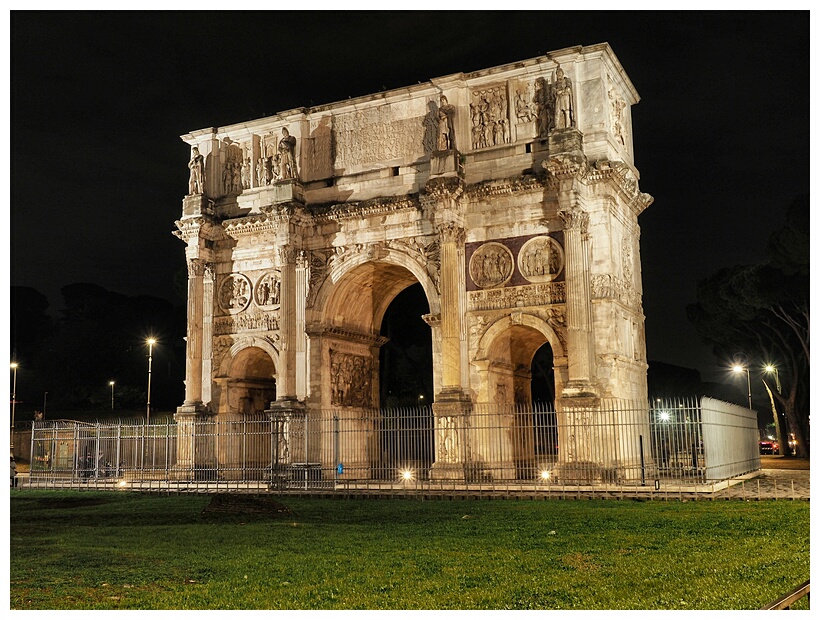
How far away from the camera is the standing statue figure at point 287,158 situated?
93.0 feet

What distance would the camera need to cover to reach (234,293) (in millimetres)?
29266

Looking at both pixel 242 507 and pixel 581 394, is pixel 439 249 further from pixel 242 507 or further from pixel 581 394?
pixel 242 507

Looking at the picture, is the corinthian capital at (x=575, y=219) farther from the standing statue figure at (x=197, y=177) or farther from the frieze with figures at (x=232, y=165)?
the standing statue figure at (x=197, y=177)

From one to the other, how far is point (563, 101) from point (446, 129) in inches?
137

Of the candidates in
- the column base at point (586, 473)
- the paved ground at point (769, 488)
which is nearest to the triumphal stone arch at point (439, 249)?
the column base at point (586, 473)

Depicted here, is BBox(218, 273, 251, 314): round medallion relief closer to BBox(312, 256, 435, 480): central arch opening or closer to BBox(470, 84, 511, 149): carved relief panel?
BBox(312, 256, 435, 480): central arch opening

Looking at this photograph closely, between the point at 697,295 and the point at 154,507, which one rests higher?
the point at 697,295

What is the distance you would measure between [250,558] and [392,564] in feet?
6.24

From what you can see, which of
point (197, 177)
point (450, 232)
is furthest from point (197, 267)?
point (450, 232)

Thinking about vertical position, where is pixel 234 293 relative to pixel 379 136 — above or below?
below

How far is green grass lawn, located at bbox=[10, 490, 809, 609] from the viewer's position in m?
8.28
